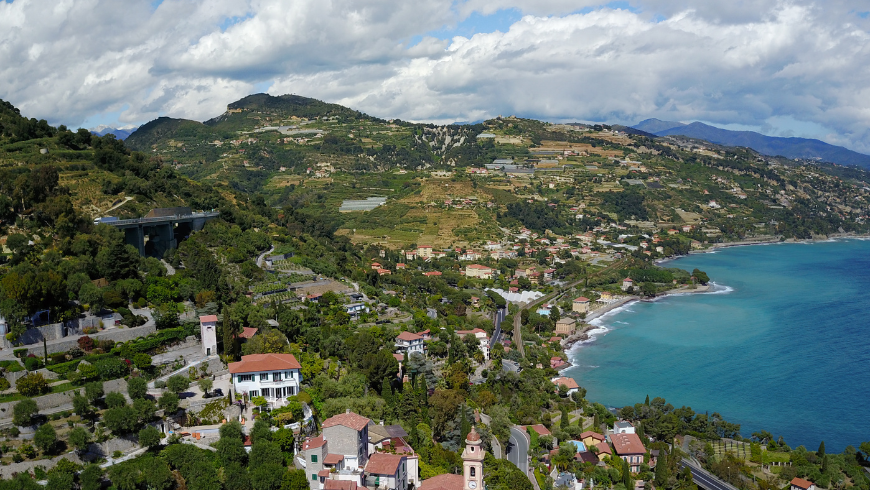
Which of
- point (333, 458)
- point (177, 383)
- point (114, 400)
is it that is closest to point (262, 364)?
point (177, 383)

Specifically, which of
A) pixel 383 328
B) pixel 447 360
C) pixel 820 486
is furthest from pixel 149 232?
pixel 820 486

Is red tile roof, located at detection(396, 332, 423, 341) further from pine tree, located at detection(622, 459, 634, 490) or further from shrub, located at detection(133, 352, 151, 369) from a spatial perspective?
shrub, located at detection(133, 352, 151, 369)

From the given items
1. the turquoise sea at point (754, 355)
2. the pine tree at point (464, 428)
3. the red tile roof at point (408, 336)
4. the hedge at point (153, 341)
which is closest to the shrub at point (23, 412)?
the hedge at point (153, 341)

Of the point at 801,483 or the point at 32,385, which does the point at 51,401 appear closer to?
the point at 32,385

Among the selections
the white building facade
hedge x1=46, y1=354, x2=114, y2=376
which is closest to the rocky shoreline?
the white building facade

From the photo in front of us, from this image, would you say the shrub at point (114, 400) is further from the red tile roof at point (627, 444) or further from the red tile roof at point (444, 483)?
the red tile roof at point (627, 444)

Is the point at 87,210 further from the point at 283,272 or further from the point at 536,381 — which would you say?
the point at 536,381

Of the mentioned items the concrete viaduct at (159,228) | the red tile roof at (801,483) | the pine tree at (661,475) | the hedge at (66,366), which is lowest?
the red tile roof at (801,483)
